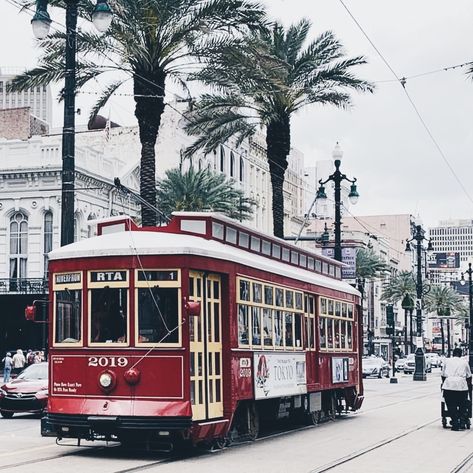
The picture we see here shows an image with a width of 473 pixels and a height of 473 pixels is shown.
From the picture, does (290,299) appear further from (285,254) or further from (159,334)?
(159,334)

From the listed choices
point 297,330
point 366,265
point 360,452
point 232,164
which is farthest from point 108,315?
point 366,265

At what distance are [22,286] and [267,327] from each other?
120 ft

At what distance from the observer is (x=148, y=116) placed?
25.8 meters

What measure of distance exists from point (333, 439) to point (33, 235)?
36451mm

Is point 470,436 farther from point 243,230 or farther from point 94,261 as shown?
point 94,261

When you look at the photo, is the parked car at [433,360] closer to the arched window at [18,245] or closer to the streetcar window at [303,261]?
the arched window at [18,245]

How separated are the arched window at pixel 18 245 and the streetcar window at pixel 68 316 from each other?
125 feet

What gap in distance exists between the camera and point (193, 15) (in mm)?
25250

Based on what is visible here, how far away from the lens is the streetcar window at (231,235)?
16.5 metres

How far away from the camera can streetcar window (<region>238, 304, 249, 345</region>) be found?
16.0 metres

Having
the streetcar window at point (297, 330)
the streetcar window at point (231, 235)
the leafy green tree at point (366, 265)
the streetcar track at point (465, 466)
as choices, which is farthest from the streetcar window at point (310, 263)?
the leafy green tree at point (366, 265)

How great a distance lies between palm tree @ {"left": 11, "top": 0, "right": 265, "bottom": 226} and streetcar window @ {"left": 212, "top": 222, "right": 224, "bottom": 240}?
949 centimetres

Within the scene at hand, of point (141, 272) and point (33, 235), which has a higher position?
point (33, 235)

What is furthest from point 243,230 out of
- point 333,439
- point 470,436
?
point 470,436
